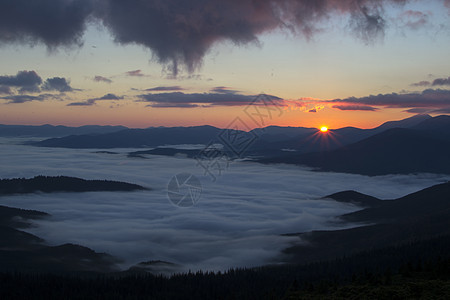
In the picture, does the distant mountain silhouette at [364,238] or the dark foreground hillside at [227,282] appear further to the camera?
the distant mountain silhouette at [364,238]

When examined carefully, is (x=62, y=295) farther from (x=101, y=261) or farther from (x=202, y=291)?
(x=101, y=261)

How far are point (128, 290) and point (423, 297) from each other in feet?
267

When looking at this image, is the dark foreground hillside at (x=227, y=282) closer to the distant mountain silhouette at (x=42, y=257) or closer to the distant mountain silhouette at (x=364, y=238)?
the distant mountain silhouette at (x=42, y=257)

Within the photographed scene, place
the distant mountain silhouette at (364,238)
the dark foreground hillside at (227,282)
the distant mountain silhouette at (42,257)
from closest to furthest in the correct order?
the dark foreground hillside at (227,282) → the distant mountain silhouette at (42,257) → the distant mountain silhouette at (364,238)

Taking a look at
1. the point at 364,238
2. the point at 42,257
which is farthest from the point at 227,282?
the point at 364,238

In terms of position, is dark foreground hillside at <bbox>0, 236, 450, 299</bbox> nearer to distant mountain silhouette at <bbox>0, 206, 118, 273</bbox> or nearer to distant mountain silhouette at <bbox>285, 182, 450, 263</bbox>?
distant mountain silhouette at <bbox>0, 206, 118, 273</bbox>

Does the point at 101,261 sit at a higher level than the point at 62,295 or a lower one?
lower

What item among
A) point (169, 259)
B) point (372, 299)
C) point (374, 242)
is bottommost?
point (169, 259)

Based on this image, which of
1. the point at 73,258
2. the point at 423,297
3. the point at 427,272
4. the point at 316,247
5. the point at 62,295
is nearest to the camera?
the point at 423,297

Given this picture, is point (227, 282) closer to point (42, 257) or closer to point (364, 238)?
point (42, 257)

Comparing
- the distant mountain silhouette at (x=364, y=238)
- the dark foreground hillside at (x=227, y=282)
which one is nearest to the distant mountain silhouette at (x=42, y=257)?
the dark foreground hillside at (x=227, y=282)

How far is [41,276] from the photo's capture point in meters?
112

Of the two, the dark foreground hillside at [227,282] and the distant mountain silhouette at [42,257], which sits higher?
the dark foreground hillside at [227,282]

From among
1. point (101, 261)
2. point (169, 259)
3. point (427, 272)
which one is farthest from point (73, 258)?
point (427, 272)
